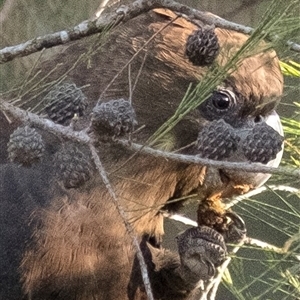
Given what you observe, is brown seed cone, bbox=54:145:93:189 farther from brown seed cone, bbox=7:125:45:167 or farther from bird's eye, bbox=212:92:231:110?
bird's eye, bbox=212:92:231:110

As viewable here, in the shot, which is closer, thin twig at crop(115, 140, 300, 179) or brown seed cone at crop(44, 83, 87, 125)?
thin twig at crop(115, 140, 300, 179)

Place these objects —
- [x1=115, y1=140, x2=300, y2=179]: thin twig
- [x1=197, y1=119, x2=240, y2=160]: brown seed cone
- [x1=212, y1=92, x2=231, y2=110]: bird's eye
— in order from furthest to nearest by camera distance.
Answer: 1. [x1=212, y1=92, x2=231, y2=110]: bird's eye
2. [x1=197, y1=119, x2=240, y2=160]: brown seed cone
3. [x1=115, y1=140, x2=300, y2=179]: thin twig

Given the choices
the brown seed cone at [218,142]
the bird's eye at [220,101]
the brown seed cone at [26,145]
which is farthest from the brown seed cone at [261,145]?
the bird's eye at [220,101]

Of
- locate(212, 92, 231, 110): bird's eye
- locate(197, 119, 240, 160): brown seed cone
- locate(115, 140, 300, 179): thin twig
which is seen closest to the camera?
locate(115, 140, 300, 179): thin twig

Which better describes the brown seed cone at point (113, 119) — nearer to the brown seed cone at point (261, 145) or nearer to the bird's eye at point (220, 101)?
the brown seed cone at point (261, 145)

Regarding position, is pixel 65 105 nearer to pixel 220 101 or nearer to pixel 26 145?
pixel 26 145

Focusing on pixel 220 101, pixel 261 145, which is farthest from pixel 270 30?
pixel 220 101

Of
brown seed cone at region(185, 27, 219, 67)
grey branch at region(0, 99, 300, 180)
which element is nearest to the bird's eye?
brown seed cone at region(185, 27, 219, 67)

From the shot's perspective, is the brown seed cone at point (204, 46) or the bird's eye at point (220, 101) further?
the bird's eye at point (220, 101)
